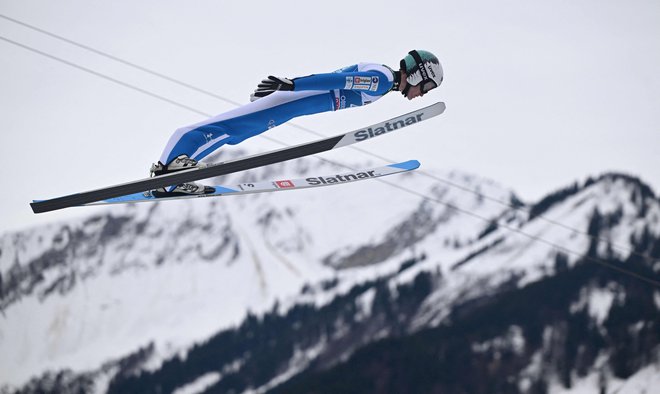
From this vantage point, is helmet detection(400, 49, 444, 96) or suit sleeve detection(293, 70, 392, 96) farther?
helmet detection(400, 49, 444, 96)

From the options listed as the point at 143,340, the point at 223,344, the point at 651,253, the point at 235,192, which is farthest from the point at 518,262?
the point at 235,192

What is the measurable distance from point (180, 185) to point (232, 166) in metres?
1.17

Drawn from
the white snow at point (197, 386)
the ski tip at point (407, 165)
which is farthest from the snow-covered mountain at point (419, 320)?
the ski tip at point (407, 165)

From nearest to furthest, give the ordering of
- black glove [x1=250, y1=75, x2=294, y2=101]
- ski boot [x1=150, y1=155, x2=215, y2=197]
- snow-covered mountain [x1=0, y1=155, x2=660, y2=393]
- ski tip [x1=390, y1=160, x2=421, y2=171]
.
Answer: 1. black glove [x1=250, y1=75, x2=294, y2=101]
2. ski boot [x1=150, y1=155, x2=215, y2=197]
3. ski tip [x1=390, y1=160, x2=421, y2=171]
4. snow-covered mountain [x1=0, y1=155, x2=660, y2=393]

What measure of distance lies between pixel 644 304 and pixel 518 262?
33.2 m

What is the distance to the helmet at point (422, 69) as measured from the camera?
1016cm

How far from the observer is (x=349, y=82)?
954 centimetres

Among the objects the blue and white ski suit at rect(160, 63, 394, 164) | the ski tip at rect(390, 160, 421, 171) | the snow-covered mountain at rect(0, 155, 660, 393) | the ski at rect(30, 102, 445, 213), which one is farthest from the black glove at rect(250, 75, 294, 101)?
the snow-covered mountain at rect(0, 155, 660, 393)

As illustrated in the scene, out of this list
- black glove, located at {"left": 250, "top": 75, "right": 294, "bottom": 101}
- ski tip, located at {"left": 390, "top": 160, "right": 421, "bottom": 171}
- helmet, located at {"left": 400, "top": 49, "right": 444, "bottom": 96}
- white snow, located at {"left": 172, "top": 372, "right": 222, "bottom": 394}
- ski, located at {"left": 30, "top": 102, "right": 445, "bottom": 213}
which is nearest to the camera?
black glove, located at {"left": 250, "top": 75, "right": 294, "bottom": 101}

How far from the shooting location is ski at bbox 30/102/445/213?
29.7 feet

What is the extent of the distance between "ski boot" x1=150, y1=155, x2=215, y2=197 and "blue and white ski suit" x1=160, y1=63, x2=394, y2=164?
71 mm

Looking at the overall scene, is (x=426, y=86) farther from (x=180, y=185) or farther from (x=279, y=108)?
(x=180, y=185)

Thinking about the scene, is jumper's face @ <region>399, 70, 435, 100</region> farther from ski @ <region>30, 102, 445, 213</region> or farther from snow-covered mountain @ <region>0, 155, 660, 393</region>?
snow-covered mountain @ <region>0, 155, 660, 393</region>

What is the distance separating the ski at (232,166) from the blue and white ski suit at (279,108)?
0.42m
